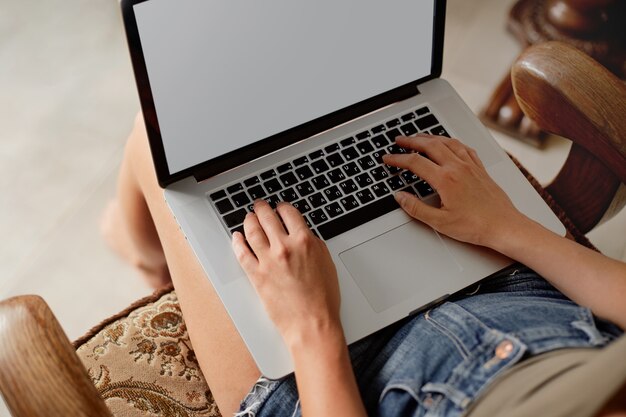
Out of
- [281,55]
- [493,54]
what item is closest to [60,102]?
[281,55]

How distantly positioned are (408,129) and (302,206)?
0.59 ft

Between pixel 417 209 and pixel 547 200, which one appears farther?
pixel 547 200

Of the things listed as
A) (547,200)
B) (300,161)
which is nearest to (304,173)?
(300,161)

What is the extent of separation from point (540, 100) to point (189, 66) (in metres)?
0.52

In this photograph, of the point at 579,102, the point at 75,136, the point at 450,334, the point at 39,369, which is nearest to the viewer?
the point at 39,369

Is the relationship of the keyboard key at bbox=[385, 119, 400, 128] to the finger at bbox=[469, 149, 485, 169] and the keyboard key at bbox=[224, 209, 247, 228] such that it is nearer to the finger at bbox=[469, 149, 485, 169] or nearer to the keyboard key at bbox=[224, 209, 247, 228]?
the finger at bbox=[469, 149, 485, 169]

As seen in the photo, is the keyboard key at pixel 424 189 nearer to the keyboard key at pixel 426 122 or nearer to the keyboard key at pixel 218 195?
the keyboard key at pixel 426 122

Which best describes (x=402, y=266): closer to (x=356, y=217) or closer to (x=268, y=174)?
(x=356, y=217)

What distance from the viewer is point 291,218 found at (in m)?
0.79

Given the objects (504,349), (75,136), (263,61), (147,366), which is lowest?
(504,349)

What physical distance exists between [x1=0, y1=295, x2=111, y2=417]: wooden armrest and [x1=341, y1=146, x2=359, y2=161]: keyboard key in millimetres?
400

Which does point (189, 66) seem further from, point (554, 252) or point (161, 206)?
point (554, 252)

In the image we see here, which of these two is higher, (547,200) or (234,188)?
(234,188)

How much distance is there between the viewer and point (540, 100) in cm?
98
